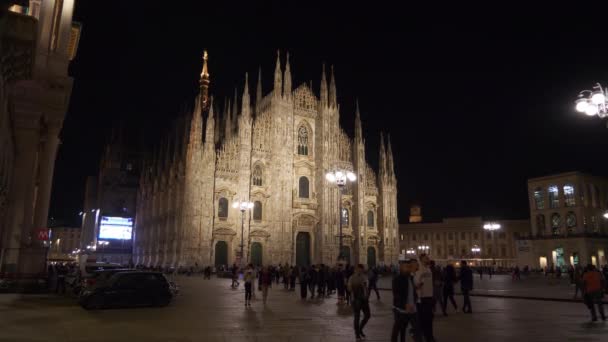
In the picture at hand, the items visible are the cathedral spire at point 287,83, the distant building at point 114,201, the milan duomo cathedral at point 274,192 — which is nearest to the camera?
the milan duomo cathedral at point 274,192

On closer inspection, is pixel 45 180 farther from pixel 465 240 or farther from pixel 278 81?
pixel 465 240

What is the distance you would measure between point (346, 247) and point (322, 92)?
18312 mm

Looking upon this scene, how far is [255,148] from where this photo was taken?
50.1 meters

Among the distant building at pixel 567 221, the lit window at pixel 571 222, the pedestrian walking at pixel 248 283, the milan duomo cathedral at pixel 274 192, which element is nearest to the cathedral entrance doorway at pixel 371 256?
the milan duomo cathedral at pixel 274 192

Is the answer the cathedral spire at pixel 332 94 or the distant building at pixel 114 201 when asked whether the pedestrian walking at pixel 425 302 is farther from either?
the distant building at pixel 114 201

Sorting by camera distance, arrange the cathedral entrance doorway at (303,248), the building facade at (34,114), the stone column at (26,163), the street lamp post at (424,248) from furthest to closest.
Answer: the street lamp post at (424,248), the cathedral entrance doorway at (303,248), the stone column at (26,163), the building facade at (34,114)

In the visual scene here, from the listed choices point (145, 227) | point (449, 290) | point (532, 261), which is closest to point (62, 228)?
point (145, 227)

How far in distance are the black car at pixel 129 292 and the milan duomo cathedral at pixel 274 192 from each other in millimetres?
27561

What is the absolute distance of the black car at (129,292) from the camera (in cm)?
1474

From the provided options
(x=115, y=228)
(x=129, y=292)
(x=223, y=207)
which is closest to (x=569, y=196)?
(x=223, y=207)

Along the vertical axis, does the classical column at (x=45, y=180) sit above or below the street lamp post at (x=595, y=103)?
below

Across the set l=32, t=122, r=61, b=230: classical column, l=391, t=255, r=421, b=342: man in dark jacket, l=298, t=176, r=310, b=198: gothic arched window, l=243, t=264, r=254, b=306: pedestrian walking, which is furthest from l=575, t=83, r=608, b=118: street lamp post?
l=298, t=176, r=310, b=198: gothic arched window

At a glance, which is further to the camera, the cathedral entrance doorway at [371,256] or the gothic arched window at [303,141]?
the cathedral entrance doorway at [371,256]

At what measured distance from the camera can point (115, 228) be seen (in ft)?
209
